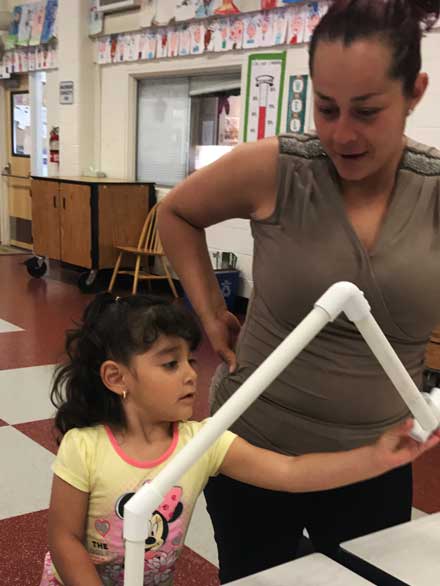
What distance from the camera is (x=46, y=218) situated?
5.81 metres

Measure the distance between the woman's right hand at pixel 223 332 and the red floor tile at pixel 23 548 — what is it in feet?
3.46

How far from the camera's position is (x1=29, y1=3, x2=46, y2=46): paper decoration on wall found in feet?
21.4

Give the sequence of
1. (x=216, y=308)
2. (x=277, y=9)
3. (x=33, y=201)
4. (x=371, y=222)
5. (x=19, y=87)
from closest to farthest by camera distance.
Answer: (x=371, y=222) < (x=216, y=308) < (x=277, y=9) < (x=33, y=201) < (x=19, y=87)

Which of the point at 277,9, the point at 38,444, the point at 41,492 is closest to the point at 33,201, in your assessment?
the point at 277,9

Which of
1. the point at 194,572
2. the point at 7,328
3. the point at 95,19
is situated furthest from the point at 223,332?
the point at 95,19

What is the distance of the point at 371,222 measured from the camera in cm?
95

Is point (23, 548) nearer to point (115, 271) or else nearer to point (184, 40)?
point (115, 271)

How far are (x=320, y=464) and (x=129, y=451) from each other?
295mm

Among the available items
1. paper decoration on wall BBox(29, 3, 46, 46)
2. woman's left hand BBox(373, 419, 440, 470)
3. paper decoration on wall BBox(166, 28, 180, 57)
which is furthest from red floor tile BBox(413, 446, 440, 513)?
paper decoration on wall BBox(29, 3, 46, 46)

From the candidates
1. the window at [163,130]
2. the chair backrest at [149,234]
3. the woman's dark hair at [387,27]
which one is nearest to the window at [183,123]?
the window at [163,130]

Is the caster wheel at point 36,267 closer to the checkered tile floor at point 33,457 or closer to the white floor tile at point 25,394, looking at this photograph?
the checkered tile floor at point 33,457

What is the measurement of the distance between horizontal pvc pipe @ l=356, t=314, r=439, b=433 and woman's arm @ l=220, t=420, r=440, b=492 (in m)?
0.07

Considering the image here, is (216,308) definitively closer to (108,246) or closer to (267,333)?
(267,333)

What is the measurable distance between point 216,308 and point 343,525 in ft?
1.36
